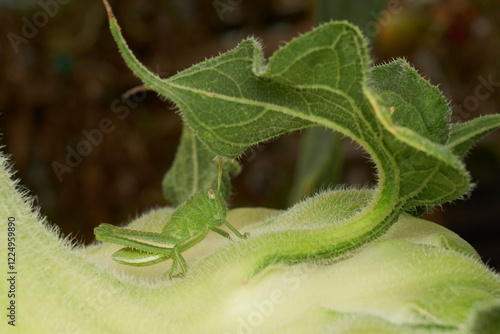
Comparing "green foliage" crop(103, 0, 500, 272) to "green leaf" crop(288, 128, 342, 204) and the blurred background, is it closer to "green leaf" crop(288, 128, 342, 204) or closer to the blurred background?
"green leaf" crop(288, 128, 342, 204)

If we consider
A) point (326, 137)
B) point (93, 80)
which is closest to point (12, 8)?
point (93, 80)

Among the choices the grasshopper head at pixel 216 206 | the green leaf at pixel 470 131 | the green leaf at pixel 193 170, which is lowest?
the green leaf at pixel 193 170

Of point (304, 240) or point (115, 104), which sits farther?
point (115, 104)

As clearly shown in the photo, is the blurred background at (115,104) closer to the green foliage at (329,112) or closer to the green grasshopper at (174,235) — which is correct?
the green grasshopper at (174,235)

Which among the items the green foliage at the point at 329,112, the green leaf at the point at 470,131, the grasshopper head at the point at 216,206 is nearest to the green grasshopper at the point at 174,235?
the grasshopper head at the point at 216,206

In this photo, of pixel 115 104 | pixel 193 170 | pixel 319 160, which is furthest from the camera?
pixel 115 104

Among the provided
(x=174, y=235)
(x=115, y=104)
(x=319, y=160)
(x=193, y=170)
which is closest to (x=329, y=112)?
(x=174, y=235)

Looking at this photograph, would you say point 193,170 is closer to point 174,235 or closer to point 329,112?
point 174,235

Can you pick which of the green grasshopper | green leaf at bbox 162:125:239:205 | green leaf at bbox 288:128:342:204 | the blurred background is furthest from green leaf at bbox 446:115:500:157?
the blurred background
